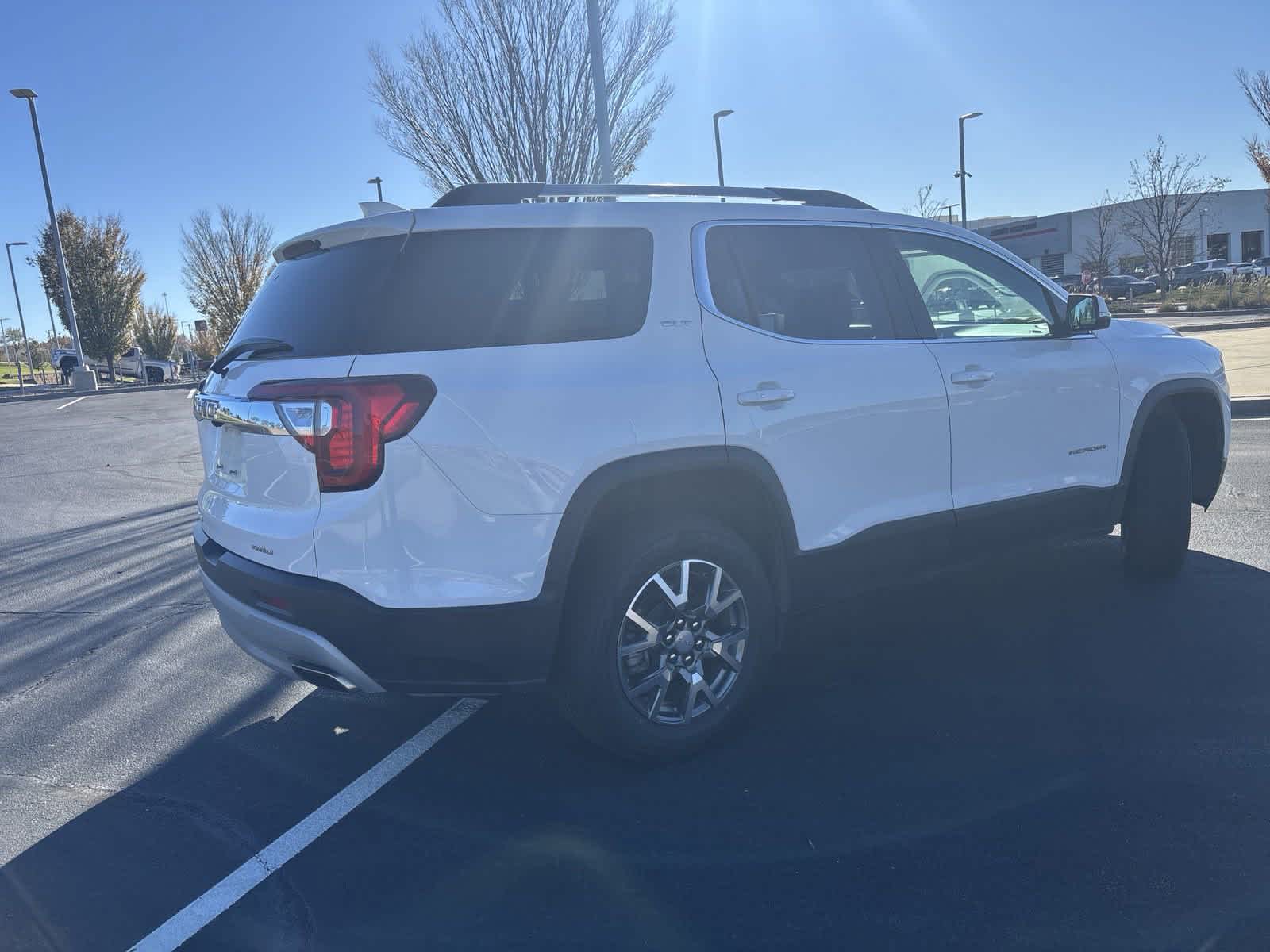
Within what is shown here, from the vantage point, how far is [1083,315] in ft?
15.0

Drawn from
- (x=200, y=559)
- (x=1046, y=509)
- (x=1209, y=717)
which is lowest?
(x=1209, y=717)

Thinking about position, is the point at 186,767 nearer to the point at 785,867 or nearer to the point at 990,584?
the point at 785,867

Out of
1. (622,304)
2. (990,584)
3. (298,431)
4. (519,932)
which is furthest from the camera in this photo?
(990,584)

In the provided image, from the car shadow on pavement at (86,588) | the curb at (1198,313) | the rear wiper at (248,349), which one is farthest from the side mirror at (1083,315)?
the curb at (1198,313)

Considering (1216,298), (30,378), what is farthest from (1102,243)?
(30,378)

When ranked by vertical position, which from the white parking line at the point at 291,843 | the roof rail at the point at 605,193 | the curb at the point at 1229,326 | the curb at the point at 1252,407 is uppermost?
the roof rail at the point at 605,193

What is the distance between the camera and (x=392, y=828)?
3145 mm

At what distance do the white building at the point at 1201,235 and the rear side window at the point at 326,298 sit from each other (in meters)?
55.8

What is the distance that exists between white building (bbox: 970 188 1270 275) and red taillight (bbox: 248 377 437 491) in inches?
2210

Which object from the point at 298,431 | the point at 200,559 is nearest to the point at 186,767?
the point at 200,559

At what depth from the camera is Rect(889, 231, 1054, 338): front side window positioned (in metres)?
4.27

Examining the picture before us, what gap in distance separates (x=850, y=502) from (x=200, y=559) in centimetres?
236

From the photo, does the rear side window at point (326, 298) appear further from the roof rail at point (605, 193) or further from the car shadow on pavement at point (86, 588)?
the car shadow on pavement at point (86, 588)

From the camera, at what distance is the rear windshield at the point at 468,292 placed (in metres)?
3.05
